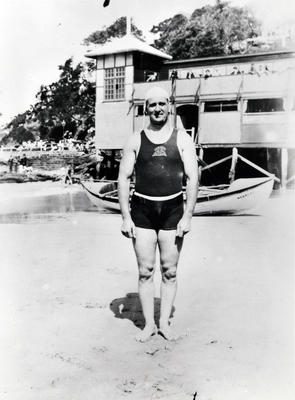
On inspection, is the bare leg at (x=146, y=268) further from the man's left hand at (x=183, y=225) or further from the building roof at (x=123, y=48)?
the building roof at (x=123, y=48)

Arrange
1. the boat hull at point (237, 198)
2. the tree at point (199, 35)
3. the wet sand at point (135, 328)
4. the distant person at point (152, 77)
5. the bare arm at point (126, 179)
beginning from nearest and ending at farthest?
1. the wet sand at point (135, 328)
2. the bare arm at point (126, 179)
3. the boat hull at point (237, 198)
4. the tree at point (199, 35)
5. the distant person at point (152, 77)

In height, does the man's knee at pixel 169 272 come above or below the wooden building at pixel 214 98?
below

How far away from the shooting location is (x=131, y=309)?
552 cm

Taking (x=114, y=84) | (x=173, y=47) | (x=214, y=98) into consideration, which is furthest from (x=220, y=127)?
(x=173, y=47)

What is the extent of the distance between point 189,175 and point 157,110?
0.58 m

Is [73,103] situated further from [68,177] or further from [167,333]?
[167,333]

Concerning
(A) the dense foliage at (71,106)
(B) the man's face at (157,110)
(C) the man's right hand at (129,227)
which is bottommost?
(C) the man's right hand at (129,227)

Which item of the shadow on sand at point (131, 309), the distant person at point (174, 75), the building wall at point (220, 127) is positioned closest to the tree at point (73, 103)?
the distant person at point (174, 75)

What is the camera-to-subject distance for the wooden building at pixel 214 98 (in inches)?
926

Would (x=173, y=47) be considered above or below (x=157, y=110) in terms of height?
above

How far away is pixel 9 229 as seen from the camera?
13789mm

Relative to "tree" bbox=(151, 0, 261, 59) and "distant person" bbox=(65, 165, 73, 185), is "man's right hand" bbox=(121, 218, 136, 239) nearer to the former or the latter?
"tree" bbox=(151, 0, 261, 59)

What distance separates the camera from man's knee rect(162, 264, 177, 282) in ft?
14.9

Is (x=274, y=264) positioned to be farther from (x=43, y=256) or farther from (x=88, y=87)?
(x=88, y=87)
